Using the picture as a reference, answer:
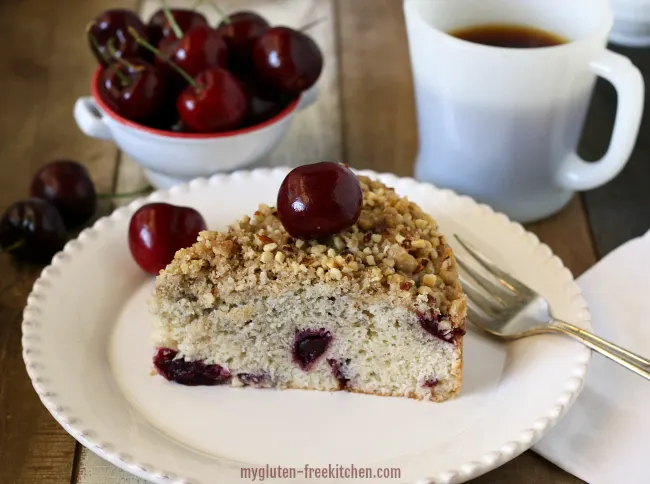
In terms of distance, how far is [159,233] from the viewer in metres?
1.28

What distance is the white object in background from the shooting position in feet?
6.24

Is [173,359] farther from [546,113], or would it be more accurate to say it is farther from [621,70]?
[621,70]

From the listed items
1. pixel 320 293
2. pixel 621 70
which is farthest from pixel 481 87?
pixel 320 293

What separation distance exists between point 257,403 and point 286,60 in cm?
69

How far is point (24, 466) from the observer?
3.51ft

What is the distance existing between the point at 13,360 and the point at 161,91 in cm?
58

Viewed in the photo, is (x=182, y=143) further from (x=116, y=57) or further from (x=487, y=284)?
(x=487, y=284)

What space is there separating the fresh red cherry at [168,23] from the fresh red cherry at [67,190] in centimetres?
35

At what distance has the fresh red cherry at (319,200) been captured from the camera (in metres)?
1.09

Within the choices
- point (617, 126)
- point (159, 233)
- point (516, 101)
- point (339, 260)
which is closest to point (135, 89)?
point (159, 233)

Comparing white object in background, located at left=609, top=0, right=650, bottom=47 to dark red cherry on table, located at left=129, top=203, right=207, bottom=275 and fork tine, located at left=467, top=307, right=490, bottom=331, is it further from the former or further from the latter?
dark red cherry on table, located at left=129, top=203, right=207, bottom=275

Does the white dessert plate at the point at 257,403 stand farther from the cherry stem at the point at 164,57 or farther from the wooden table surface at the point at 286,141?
the cherry stem at the point at 164,57

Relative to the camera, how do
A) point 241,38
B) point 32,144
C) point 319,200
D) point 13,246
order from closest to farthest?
point 319,200, point 13,246, point 241,38, point 32,144

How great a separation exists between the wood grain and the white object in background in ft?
4.44
